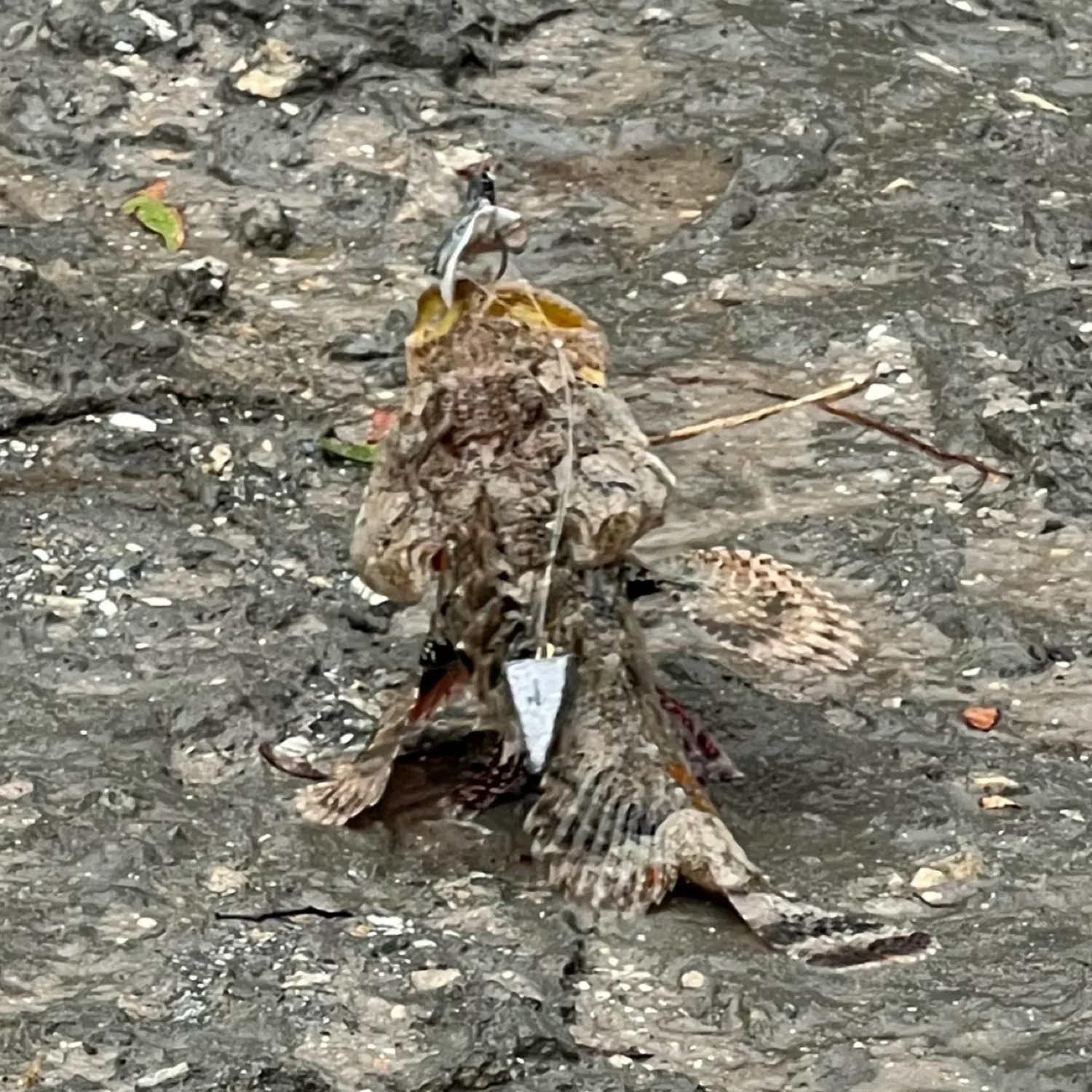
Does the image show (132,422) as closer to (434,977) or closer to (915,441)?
(915,441)

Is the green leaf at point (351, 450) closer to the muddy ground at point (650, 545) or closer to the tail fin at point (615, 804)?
the muddy ground at point (650, 545)

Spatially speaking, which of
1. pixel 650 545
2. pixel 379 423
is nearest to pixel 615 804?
pixel 650 545

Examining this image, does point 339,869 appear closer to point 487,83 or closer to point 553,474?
point 553,474

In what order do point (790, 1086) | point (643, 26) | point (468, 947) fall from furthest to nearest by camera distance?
point (643, 26) < point (468, 947) < point (790, 1086)

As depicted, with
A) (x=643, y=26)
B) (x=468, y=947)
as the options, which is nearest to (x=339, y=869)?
(x=468, y=947)

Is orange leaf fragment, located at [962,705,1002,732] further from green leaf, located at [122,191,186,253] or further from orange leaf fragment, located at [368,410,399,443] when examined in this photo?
green leaf, located at [122,191,186,253]

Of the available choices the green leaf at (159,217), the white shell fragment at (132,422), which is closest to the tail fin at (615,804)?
the white shell fragment at (132,422)
